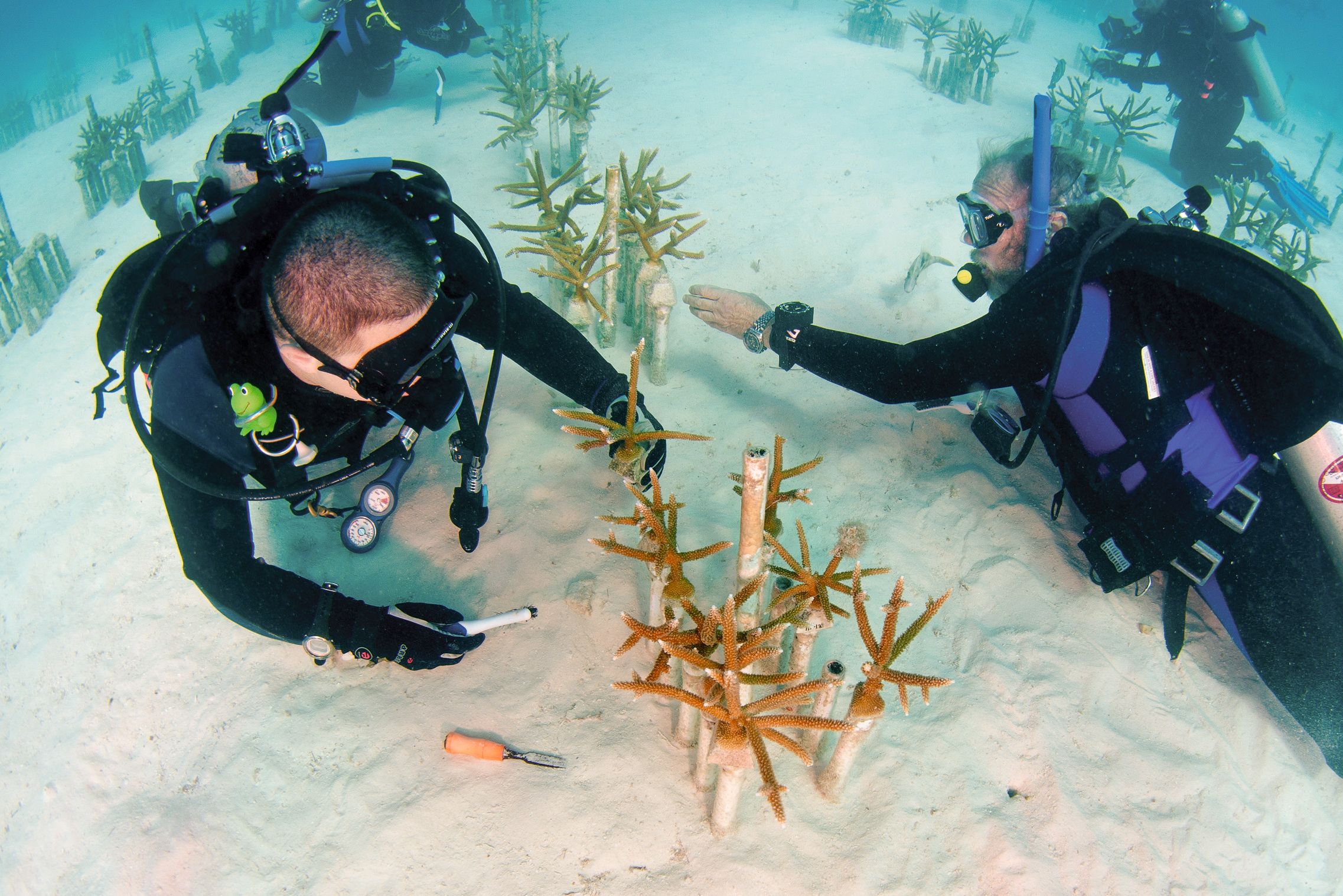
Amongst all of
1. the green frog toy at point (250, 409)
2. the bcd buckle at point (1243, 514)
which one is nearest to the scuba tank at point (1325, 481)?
the bcd buckle at point (1243, 514)

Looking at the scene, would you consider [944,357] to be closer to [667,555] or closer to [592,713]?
[667,555]

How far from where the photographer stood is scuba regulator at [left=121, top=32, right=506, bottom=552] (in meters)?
1.88

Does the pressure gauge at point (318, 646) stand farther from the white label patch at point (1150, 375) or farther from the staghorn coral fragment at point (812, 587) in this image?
the white label patch at point (1150, 375)

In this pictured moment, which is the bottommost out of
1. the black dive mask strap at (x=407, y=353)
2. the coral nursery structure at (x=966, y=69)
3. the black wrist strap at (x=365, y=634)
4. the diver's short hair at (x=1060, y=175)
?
the black wrist strap at (x=365, y=634)

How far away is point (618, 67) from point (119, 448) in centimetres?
872

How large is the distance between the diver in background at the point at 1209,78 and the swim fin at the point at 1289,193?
4 centimetres

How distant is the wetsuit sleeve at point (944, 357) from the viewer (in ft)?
8.18

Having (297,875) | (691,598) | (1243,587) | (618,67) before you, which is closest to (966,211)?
(1243,587)

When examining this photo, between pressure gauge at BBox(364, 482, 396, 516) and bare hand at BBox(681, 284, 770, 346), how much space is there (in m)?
1.96

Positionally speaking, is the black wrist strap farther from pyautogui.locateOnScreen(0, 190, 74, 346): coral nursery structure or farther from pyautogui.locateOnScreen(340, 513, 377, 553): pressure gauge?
pyautogui.locateOnScreen(0, 190, 74, 346): coral nursery structure

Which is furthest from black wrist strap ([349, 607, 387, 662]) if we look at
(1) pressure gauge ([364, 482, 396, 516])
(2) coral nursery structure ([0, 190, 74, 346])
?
(2) coral nursery structure ([0, 190, 74, 346])

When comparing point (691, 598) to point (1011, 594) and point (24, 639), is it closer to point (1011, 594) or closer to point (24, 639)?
point (1011, 594)

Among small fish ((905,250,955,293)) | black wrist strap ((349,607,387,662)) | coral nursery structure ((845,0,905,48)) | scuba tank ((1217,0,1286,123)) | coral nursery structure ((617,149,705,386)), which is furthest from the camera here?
coral nursery structure ((845,0,905,48))

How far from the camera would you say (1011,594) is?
9.26 ft
